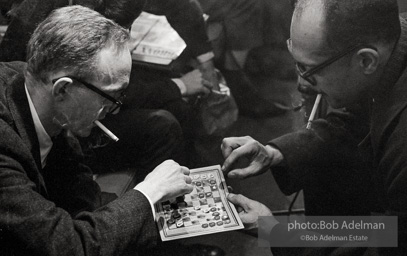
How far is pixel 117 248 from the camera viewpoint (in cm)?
111

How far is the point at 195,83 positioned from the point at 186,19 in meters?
0.29

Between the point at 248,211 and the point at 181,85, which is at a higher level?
the point at 248,211

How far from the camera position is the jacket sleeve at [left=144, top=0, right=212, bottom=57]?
6.36ft

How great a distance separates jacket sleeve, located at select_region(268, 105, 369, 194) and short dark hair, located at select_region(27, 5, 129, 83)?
0.68 metres

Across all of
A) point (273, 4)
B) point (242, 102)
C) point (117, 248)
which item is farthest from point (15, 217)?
point (242, 102)

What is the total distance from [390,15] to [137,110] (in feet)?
3.28

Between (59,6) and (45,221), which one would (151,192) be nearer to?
(45,221)

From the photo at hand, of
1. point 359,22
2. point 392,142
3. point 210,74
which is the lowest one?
point 210,74

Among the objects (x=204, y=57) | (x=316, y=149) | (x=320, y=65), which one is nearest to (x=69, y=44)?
(x=320, y=65)

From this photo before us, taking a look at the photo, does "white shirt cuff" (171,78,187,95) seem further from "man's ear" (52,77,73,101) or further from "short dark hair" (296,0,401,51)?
"short dark hair" (296,0,401,51)

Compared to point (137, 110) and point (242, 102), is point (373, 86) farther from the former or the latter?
point (242, 102)

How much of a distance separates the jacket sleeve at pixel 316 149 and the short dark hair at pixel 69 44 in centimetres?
68

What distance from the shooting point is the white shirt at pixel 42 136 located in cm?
117

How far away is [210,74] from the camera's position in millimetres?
2225
